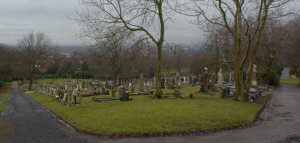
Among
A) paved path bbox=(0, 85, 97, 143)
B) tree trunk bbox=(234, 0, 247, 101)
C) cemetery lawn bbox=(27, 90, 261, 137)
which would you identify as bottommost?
paved path bbox=(0, 85, 97, 143)

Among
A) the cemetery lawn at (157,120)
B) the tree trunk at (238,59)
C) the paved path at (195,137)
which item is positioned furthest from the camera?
the tree trunk at (238,59)

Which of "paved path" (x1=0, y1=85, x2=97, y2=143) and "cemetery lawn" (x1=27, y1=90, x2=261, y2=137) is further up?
"cemetery lawn" (x1=27, y1=90, x2=261, y2=137)

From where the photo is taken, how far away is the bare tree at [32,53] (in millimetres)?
53109

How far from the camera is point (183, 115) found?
14500mm

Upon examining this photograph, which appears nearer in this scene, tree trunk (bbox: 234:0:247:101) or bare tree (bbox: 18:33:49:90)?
tree trunk (bbox: 234:0:247:101)

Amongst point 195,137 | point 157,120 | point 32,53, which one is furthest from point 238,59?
point 32,53

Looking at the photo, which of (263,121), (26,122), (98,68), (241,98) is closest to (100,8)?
(26,122)

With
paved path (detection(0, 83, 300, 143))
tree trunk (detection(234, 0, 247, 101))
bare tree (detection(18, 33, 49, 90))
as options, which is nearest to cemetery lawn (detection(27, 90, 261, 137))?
paved path (detection(0, 83, 300, 143))

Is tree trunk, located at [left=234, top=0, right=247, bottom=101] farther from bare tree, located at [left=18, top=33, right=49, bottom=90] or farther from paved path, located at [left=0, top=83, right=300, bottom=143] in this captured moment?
bare tree, located at [left=18, top=33, right=49, bottom=90]

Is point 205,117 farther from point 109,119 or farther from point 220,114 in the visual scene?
point 109,119

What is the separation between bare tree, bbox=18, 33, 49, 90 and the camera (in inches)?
2091

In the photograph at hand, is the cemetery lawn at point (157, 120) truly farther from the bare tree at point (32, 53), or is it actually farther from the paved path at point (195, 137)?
the bare tree at point (32, 53)

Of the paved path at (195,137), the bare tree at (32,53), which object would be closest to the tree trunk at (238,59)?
the paved path at (195,137)

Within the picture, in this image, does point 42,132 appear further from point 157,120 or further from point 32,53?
point 32,53
